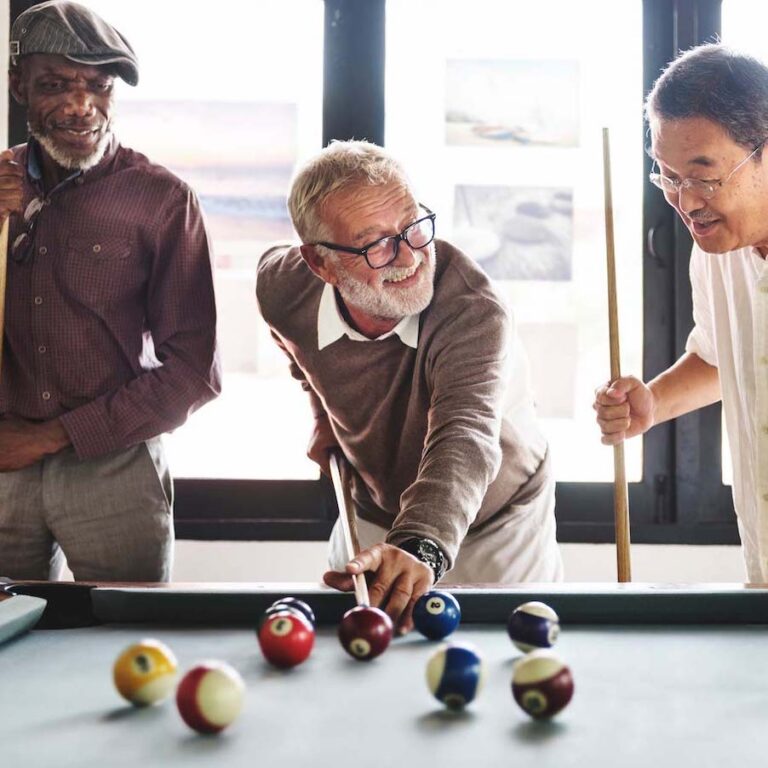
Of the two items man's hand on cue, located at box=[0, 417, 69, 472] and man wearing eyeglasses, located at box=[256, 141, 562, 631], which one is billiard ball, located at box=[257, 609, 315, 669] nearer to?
man wearing eyeglasses, located at box=[256, 141, 562, 631]

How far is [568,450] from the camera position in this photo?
10.5ft

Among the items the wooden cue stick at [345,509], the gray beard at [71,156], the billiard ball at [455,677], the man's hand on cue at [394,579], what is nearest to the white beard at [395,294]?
the wooden cue stick at [345,509]

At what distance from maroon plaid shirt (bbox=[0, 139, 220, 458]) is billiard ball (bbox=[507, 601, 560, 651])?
1.13 meters

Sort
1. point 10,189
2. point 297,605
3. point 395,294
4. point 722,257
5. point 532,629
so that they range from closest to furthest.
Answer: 1. point 532,629
2. point 297,605
3. point 395,294
4. point 722,257
5. point 10,189

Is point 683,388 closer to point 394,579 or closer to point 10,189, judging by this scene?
point 394,579

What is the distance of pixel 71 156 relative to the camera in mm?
2271

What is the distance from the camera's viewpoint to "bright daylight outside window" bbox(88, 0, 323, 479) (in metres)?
3.24

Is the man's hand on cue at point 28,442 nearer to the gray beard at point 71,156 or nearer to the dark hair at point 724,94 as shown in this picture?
the gray beard at point 71,156

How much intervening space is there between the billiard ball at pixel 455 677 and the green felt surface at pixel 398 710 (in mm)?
18

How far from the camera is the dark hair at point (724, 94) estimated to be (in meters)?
1.73

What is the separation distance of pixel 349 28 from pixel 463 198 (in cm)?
66

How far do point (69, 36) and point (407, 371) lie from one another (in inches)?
41.3

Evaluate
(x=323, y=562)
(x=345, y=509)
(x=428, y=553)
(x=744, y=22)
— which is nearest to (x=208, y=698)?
(x=428, y=553)

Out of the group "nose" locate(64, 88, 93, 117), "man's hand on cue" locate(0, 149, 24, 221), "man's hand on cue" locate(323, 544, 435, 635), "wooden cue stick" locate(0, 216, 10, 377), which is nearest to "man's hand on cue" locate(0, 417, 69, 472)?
"wooden cue stick" locate(0, 216, 10, 377)
